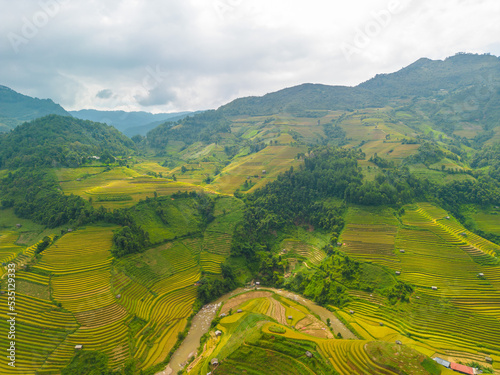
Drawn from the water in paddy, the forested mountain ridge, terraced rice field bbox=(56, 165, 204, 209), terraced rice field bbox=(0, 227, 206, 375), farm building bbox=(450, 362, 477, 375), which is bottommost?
the water in paddy

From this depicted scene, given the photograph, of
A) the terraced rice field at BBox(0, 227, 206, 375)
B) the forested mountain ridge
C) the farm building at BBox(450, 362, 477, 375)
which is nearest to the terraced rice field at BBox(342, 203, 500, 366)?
the farm building at BBox(450, 362, 477, 375)

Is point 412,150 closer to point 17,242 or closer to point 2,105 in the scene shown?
point 17,242

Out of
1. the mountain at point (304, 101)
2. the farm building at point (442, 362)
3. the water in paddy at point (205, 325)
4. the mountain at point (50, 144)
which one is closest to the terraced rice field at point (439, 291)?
the water in paddy at point (205, 325)

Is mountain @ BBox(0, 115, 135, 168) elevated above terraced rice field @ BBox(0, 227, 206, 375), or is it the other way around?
mountain @ BBox(0, 115, 135, 168)

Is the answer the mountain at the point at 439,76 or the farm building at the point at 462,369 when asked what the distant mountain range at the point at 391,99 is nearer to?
the mountain at the point at 439,76

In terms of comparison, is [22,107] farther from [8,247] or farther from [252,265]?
[252,265]

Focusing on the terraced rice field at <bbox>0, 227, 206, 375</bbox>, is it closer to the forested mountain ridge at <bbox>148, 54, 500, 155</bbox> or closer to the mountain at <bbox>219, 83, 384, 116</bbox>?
the forested mountain ridge at <bbox>148, 54, 500, 155</bbox>
